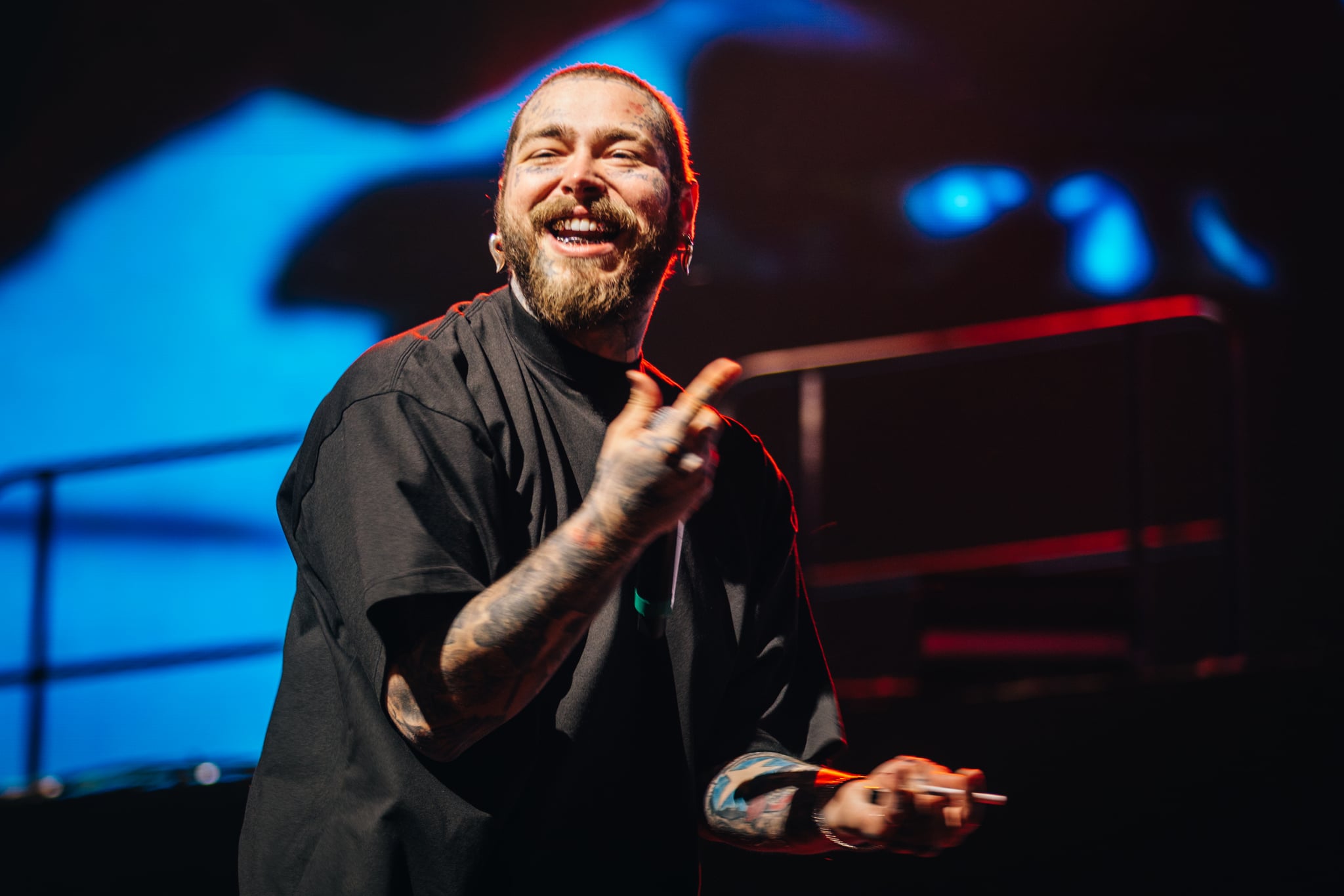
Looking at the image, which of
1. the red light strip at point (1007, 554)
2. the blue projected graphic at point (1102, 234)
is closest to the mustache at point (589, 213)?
the red light strip at point (1007, 554)

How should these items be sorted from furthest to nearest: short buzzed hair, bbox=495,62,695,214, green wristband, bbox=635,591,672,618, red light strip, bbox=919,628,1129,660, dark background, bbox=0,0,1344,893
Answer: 1. dark background, bbox=0,0,1344,893
2. red light strip, bbox=919,628,1129,660
3. short buzzed hair, bbox=495,62,695,214
4. green wristband, bbox=635,591,672,618

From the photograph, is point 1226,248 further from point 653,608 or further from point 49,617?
point 49,617

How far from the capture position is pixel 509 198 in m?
1.53

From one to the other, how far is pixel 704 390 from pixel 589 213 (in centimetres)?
43

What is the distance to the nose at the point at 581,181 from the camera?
1476 mm

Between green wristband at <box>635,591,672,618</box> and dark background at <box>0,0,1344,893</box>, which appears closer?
green wristband at <box>635,591,672,618</box>

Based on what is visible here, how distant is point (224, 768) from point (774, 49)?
Result: 137 inches

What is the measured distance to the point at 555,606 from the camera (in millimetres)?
1109

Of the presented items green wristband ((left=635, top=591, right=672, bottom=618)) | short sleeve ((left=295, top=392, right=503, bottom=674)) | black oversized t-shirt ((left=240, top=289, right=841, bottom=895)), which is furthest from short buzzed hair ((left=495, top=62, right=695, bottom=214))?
green wristband ((left=635, top=591, right=672, bottom=618))

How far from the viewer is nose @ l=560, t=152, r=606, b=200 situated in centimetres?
148

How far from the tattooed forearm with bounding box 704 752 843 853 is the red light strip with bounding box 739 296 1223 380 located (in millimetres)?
2228

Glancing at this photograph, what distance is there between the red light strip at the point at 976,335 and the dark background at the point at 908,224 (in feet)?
0.30

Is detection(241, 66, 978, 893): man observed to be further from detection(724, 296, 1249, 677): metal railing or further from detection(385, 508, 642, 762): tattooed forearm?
detection(724, 296, 1249, 677): metal railing

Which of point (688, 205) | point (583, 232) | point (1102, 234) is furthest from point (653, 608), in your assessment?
point (1102, 234)
